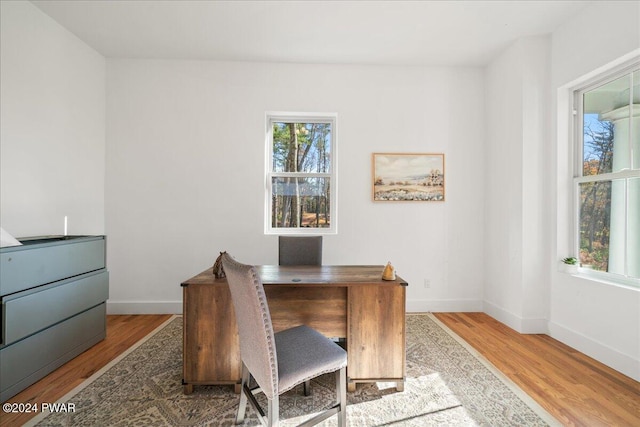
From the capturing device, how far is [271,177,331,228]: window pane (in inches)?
142

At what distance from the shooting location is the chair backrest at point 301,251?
2.73m

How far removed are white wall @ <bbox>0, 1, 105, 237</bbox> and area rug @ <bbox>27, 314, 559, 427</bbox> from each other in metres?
1.55

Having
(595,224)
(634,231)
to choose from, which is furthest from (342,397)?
(595,224)

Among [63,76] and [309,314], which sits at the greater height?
[63,76]

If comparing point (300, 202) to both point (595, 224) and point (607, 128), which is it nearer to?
point (595, 224)

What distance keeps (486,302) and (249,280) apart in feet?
10.8

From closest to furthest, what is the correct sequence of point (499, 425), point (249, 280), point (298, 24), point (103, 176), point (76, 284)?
1. point (249, 280)
2. point (499, 425)
3. point (76, 284)
4. point (298, 24)
5. point (103, 176)

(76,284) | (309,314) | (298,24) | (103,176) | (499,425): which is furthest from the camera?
(103,176)

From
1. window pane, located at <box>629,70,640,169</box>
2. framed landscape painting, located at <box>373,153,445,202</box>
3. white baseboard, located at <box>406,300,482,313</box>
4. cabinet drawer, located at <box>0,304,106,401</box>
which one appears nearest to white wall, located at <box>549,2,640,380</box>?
window pane, located at <box>629,70,640,169</box>

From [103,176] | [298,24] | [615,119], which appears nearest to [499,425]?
[615,119]

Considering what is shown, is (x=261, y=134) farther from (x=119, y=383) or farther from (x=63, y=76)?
(x=119, y=383)

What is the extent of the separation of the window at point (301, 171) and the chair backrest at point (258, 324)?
2262mm

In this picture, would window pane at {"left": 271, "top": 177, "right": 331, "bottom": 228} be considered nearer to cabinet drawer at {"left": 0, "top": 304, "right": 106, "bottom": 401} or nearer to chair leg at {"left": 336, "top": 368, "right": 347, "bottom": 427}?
cabinet drawer at {"left": 0, "top": 304, "right": 106, "bottom": 401}

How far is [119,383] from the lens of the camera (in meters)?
2.02
